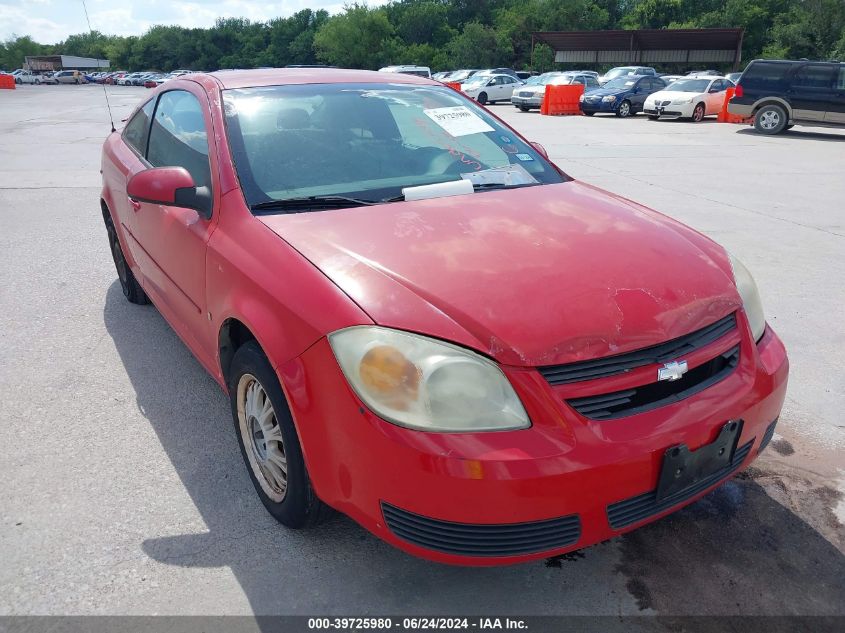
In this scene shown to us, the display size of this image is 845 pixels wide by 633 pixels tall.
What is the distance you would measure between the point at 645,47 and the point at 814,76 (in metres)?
36.7

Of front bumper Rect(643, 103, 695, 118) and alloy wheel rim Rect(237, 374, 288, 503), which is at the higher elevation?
alloy wheel rim Rect(237, 374, 288, 503)

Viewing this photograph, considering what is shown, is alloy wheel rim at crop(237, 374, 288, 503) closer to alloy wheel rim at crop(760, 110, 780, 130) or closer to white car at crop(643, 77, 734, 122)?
alloy wheel rim at crop(760, 110, 780, 130)

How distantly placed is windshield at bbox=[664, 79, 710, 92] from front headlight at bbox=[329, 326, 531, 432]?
2161 cm

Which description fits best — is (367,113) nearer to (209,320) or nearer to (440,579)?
(209,320)

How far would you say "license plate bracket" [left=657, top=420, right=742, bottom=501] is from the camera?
1867 mm

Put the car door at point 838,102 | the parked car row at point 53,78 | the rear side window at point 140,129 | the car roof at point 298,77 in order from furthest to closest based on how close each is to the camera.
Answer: the parked car row at point 53,78, the car door at point 838,102, the rear side window at point 140,129, the car roof at point 298,77

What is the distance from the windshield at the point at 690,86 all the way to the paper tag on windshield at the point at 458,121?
65.0 ft

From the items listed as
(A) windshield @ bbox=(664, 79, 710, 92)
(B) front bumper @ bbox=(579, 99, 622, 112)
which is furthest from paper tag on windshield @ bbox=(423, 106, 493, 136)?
(B) front bumper @ bbox=(579, 99, 622, 112)

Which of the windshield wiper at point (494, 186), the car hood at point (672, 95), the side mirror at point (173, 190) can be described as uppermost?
the side mirror at point (173, 190)

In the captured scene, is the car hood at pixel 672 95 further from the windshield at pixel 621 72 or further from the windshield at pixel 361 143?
the windshield at pixel 361 143

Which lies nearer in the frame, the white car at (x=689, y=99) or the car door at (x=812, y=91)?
the car door at (x=812, y=91)

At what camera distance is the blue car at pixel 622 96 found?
22.2 metres

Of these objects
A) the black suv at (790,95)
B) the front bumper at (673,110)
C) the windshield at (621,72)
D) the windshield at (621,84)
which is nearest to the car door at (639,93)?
the windshield at (621,84)

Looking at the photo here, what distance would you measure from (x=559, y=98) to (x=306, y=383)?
23579 mm
